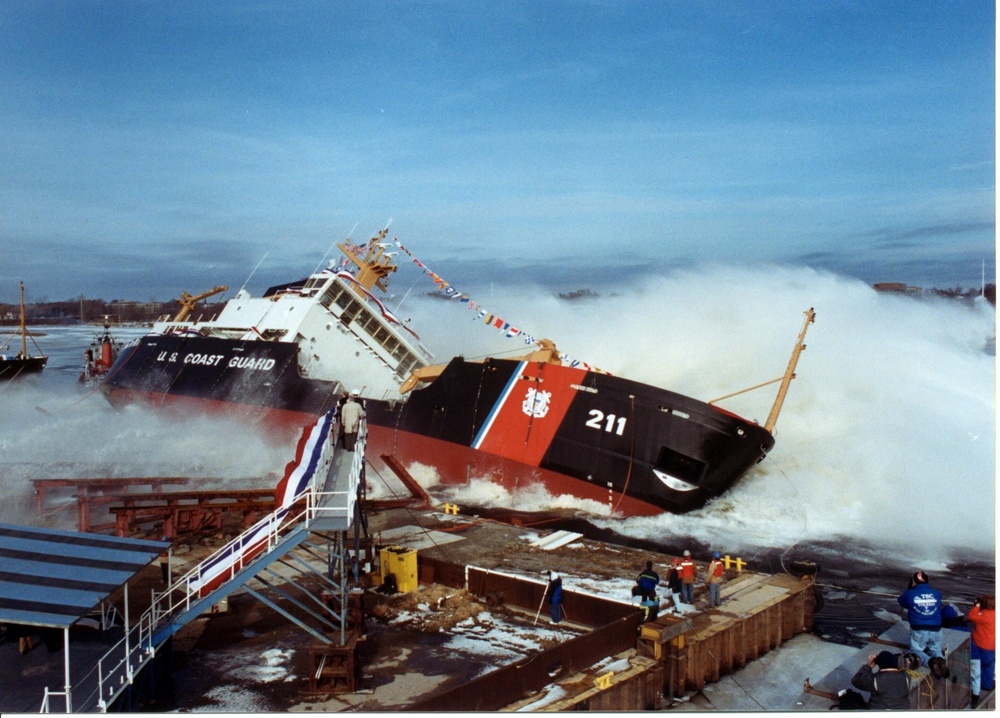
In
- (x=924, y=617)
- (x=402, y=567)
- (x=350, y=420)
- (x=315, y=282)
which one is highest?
(x=315, y=282)

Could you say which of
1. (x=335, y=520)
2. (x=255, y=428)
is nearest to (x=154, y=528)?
(x=255, y=428)

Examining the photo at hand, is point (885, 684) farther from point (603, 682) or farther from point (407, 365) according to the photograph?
point (407, 365)

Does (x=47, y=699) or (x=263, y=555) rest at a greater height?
(x=263, y=555)

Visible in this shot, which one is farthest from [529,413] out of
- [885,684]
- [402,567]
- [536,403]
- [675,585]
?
[885,684]

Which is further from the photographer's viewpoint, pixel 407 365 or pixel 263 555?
pixel 407 365

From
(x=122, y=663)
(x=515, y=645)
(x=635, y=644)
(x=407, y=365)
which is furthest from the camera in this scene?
(x=407, y=365)

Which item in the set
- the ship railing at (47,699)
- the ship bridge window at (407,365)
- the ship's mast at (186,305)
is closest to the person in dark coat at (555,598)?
the ship railing at (47,699)

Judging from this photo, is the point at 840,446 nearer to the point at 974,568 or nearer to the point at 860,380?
the point at 860,380

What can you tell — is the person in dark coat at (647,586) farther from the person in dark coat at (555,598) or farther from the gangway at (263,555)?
the gangway at (263,555)
